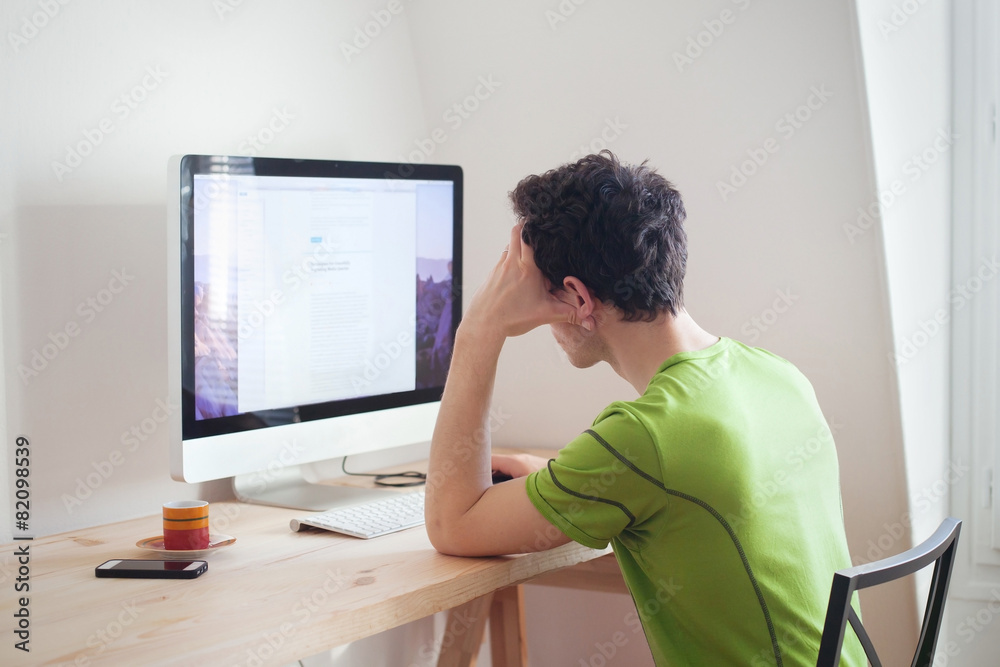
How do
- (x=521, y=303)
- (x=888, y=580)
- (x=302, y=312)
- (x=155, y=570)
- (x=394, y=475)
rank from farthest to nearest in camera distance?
(x=394, y=475)
(x=302, y=312)
(x=521, y=303)
(x=155, y=570)
(x=888, y=580)

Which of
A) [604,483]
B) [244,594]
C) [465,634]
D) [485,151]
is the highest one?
[485,151]

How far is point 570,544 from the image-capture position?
1293mm

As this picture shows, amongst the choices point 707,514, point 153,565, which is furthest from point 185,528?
point 707,514

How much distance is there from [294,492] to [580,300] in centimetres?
72

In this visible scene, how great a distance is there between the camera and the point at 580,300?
1271 mm

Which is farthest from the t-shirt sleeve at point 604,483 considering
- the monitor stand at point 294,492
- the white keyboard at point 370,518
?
the monitor stand at point 294,492

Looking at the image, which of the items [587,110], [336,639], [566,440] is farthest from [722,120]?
[336,639]

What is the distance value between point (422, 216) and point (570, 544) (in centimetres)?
73

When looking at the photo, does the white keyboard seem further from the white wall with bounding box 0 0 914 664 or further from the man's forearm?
the white wall with bounding box 0 0 914 664

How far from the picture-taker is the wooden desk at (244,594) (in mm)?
932

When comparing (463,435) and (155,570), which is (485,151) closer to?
(463,435)

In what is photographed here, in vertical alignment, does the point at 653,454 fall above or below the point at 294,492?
above

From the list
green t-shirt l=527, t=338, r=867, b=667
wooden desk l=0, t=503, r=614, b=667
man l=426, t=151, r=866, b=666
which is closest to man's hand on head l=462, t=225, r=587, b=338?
man l=426, t=151, r=866, b=666

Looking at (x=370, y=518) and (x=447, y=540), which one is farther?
(x=370, y=518)
